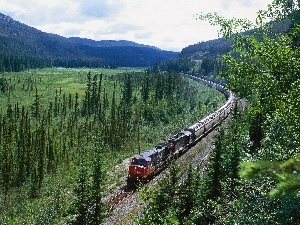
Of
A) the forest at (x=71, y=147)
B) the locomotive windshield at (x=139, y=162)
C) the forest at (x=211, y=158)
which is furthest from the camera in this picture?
the locomotive windshield at (x=139, y=162)

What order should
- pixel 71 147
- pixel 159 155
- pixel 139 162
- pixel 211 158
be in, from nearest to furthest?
1. pixel 211 158
2. pixel 139 162
3. pixel 159 155
4. pixel 71 147

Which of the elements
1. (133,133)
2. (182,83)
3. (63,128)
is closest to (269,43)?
(133,133)

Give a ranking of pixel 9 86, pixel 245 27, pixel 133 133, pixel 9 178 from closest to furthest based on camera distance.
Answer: pixel 245 27 → pixel 9 178 → pixel 133 133 → pixel 9 86

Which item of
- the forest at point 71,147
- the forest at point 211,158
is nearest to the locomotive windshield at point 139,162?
the forest at point 211,158

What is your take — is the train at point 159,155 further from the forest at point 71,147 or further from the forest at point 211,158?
the forest at point 71,147

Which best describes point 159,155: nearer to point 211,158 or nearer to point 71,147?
point 211,158

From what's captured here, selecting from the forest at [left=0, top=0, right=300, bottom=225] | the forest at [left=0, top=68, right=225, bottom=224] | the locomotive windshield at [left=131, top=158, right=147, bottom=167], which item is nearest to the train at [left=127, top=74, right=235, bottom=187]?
the locomotive windshield at [left=131, top=158, right=147, bottom=167]

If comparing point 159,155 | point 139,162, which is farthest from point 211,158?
point 159,155

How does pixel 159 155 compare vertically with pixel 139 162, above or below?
below

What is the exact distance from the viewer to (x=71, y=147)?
71750mm

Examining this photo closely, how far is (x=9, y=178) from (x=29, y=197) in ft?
20.3

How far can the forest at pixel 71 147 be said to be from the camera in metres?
29.2

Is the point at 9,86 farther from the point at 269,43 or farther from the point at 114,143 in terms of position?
the point at 269,43

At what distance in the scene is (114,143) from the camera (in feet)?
250
